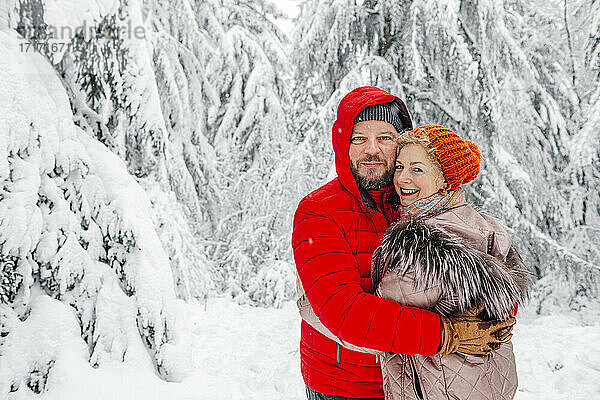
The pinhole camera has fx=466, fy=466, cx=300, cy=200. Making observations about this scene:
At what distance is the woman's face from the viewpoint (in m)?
1.89

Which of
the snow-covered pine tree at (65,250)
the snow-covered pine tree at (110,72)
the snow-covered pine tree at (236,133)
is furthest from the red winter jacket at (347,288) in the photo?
the snow-covered pine tree at (236,133)

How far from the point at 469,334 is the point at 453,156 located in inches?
27.2

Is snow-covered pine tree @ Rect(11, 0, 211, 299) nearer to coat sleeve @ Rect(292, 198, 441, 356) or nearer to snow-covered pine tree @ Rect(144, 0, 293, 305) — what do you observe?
coat sleeve @ Rect(292, 198, 441, 356)

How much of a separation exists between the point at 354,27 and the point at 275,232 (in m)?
4.39

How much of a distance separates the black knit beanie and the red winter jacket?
4cm

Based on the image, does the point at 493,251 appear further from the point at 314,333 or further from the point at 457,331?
Result: the point at 314,333

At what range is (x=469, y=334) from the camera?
62.9 inches

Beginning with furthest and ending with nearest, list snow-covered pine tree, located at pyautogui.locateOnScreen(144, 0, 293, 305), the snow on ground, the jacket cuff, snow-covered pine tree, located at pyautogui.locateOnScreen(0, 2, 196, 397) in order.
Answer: snow-covered pine tree, located at pyautogui.locateOnScreen(144, 0, 293, 305) → the snow on ground → snow-covered pine tree, located at pyautogui.locateOnScreen(0, 2, 196, 397) → the jacket cuff

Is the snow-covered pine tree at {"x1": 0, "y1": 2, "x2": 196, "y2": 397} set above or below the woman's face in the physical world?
below

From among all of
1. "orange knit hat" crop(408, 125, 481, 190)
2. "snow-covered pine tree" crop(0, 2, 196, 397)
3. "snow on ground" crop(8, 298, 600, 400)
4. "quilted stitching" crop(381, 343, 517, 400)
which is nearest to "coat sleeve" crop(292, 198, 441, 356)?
"quilted stitching" crop(381, 343, 517, 400)

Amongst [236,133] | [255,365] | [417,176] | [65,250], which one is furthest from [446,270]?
[236,133]

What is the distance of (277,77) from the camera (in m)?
11.6

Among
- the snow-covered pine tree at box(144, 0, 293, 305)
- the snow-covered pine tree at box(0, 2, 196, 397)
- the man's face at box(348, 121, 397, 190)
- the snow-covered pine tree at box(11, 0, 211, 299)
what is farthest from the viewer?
the snow-covered pine tree at box(144, 0, 293, 305)

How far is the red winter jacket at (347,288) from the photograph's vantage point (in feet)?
5.24
